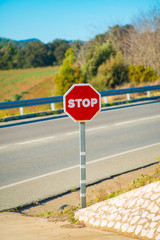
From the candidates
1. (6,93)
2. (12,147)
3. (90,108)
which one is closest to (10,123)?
(12,147)

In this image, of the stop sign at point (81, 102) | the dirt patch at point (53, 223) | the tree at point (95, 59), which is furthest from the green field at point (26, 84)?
the stop sign at point (81, 102)

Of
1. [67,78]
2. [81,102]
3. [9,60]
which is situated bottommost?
[81,102]

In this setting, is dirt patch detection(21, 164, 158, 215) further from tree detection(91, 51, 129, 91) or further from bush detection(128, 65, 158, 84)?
tree detection(91, 51, 129, 91)

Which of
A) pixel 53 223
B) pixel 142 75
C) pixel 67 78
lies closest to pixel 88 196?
pixel 53 223

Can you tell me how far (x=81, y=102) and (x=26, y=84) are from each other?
6485 centimetres

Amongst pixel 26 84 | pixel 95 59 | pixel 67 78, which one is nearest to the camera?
pixel 95 59

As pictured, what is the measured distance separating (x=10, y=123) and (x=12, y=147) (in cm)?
475

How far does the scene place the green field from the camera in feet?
193

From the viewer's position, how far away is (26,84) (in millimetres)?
67438

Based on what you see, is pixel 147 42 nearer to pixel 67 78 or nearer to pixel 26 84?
pixel 67 78

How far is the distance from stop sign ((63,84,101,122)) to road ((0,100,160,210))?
2170mm

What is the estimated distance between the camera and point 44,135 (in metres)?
11.0

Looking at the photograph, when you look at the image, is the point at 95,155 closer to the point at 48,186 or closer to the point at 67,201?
the point at 48,186

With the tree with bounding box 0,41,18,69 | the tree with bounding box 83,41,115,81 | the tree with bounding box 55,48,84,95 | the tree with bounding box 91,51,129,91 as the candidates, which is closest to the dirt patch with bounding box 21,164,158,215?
the tree with bounding box 91,51,129,91
